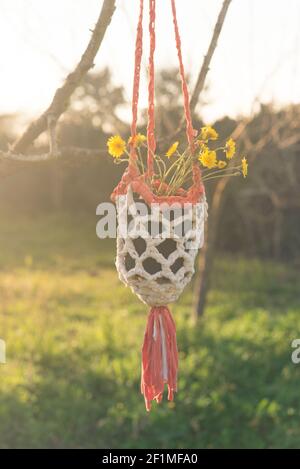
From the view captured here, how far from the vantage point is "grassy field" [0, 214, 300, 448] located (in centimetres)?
468

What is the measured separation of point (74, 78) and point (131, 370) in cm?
355

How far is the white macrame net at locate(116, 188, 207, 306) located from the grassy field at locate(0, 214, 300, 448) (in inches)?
113

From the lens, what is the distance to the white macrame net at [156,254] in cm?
190

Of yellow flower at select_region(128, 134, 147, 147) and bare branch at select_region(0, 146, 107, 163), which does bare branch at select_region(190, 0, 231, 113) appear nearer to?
bare branch at select_region(0, 146, 107, 163)

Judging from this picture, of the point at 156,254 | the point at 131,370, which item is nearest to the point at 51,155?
the point at 156,254

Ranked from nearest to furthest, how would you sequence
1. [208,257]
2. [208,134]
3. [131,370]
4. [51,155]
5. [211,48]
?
[208,134] → [51,155] → [211,48] → [131,370] → [208,257]

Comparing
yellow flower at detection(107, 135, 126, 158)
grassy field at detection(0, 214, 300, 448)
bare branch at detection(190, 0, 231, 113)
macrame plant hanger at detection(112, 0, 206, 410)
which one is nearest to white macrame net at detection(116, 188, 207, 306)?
macrame plant hanger at detection(112, 0, 206, 410)

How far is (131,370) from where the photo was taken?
17.9 feet

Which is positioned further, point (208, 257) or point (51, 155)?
point (208, 257)

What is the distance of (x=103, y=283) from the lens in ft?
31.9

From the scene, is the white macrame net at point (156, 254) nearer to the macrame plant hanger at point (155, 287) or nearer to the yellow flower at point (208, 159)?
the macrame plant hanger at point (155, 287)

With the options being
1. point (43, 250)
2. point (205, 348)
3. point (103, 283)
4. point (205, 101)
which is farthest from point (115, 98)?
point (43, 250)

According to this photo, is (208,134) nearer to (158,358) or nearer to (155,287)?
(155,287)

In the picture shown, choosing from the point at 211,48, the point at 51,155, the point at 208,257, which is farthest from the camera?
the point at 208,257
